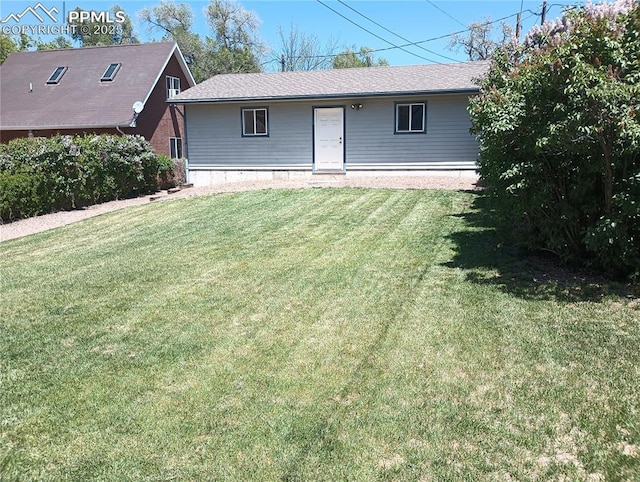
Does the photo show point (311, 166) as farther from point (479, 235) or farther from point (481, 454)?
point (481, 454)

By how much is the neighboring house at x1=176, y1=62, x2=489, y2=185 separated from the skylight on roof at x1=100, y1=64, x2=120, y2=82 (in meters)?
7.13

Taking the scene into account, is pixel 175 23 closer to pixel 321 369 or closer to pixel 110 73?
pixel 110 73

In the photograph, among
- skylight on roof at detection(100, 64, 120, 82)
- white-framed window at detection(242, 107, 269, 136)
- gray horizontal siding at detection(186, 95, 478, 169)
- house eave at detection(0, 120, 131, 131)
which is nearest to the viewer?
gray horizontal siding at detection(186, 95, 478, 169)

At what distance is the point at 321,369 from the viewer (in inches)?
143

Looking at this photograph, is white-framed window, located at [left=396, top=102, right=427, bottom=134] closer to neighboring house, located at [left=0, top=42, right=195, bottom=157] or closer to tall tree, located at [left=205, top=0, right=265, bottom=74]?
neighboring house, located at [left=0, top=42, right=195, bottom=157]

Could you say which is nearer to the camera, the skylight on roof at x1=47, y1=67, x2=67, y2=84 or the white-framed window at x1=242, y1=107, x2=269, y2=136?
the white-framed window at x1=242, y1=107, x2=269, y2=136

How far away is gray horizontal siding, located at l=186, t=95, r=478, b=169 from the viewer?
15281 mm

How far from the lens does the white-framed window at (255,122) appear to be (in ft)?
55.5

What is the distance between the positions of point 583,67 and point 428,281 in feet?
8.26

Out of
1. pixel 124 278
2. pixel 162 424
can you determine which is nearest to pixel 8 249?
pixel 124 278

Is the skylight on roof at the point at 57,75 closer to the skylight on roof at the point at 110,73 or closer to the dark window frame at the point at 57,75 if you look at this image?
the dark window frame at the point at 57,75

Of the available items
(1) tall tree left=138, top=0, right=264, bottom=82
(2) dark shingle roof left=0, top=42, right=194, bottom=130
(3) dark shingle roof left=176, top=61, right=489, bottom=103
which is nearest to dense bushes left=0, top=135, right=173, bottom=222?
(3) dark shingle roof left=176, top=61, right=489, bottom=103

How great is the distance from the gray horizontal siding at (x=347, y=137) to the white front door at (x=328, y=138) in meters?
0.19

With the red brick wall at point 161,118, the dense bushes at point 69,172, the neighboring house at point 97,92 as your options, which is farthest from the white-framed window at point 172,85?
the dense bushes at point 69,172
